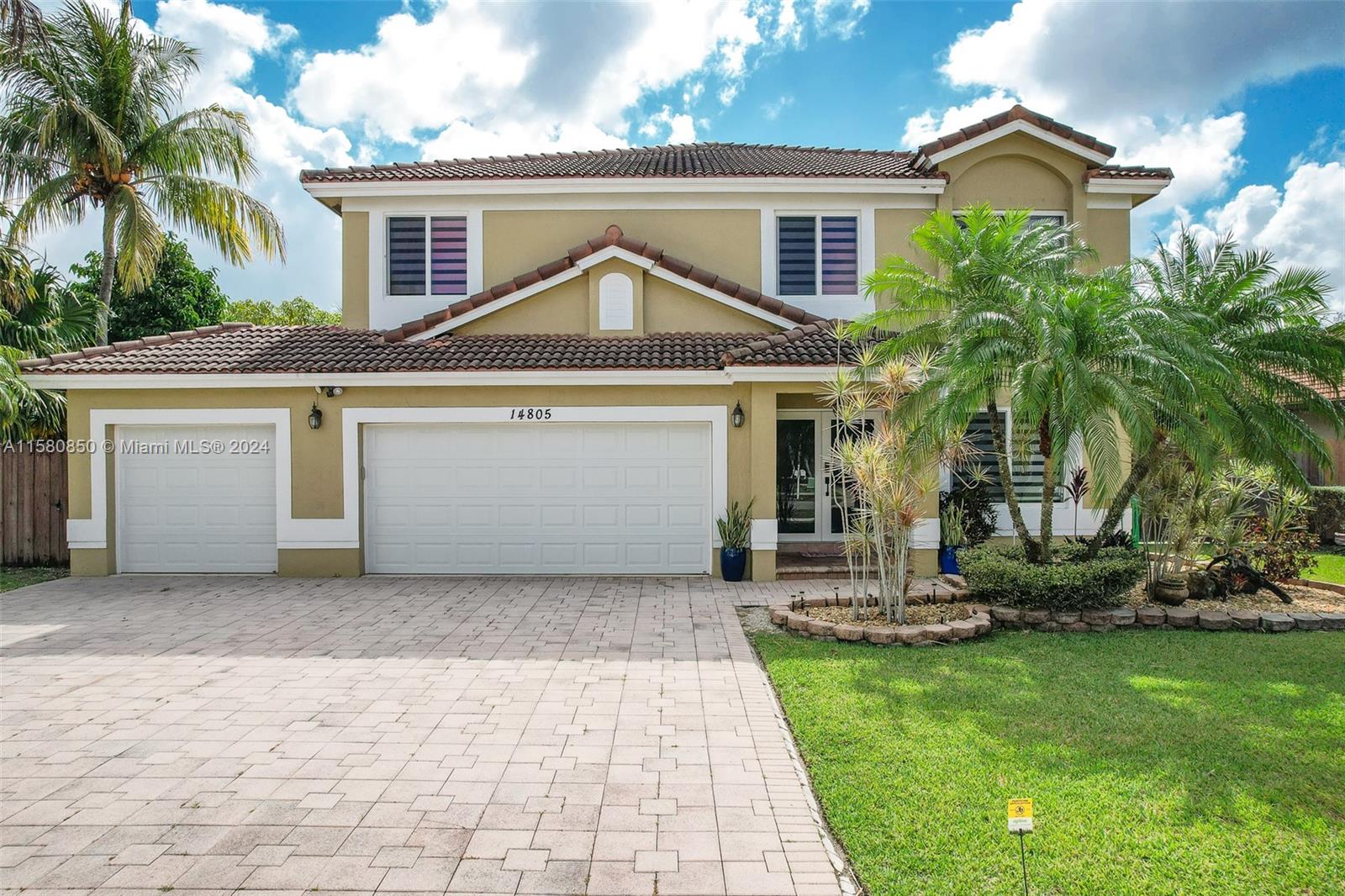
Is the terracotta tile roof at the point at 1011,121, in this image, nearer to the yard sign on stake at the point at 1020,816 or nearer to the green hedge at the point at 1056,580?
the green hedge at the point at 1056,580

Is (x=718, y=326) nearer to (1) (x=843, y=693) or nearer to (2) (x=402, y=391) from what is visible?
(2) (x=402, y=391)

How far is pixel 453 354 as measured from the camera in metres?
13.3

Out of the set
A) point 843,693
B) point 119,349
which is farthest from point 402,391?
point 843,693

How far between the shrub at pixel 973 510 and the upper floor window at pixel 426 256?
1090 cm

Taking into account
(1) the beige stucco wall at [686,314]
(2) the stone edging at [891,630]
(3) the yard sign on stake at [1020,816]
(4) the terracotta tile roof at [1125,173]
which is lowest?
(2) the stone edging at [891,630]

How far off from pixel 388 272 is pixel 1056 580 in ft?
45.9

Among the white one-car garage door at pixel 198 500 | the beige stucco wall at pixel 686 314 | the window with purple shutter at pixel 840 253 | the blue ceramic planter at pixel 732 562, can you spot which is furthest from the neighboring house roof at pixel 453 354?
the blue ceramic planter at pixel 732 562

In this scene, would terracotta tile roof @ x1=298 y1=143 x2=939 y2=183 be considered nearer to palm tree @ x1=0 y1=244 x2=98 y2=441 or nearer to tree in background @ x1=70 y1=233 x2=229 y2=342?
palm tree @ x1=0 y1=244 x2=98 y2=441

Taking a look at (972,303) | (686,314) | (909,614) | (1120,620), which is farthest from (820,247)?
(1120,620)

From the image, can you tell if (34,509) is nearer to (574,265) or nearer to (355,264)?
(355,264)

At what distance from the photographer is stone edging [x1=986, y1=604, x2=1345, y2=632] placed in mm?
9188

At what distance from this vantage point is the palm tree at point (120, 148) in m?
17.9

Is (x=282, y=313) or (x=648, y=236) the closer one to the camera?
(x=648, y=236)

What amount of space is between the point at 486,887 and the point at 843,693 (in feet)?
12.8
